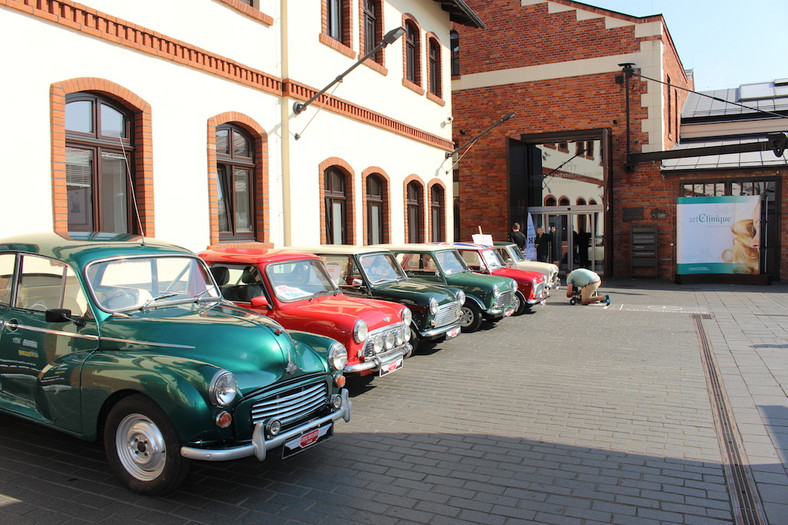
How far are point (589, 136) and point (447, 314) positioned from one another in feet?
49.8

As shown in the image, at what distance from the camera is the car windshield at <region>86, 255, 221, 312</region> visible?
4715 mm

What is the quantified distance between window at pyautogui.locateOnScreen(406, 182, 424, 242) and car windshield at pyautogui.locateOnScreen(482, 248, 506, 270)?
13.4ft

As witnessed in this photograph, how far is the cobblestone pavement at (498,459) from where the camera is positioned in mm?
3945

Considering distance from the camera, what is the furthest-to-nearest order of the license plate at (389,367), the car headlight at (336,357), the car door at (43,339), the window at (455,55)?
the window at (455,55) < the license plate at (389,367) < the car headlight at (336,357) < the car door at (43,339)

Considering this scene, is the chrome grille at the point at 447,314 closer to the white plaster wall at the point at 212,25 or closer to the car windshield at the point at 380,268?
the car windshield at the point at 380,268

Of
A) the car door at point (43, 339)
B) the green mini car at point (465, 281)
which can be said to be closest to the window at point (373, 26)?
the green mini car at point (465, 281)

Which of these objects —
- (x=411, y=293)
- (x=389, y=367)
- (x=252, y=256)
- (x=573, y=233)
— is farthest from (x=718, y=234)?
(x=252, y=256)

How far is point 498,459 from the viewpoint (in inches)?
191

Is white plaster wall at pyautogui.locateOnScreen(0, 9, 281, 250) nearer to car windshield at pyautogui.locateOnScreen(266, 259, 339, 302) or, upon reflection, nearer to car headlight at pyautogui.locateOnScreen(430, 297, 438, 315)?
car windshield at pyautogui.locateOnScreen(266, 259, 339, 302)

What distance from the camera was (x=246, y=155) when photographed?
35.4 feet

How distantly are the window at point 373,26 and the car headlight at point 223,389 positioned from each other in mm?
11718

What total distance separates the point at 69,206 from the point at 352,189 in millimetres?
6829

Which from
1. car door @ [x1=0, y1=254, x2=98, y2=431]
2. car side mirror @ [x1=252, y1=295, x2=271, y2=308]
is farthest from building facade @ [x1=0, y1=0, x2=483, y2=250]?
car side mirror @ [x1=252, y1=295, x2=271, y2=308]

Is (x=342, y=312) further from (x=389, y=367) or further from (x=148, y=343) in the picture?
(x=148, y=343)
